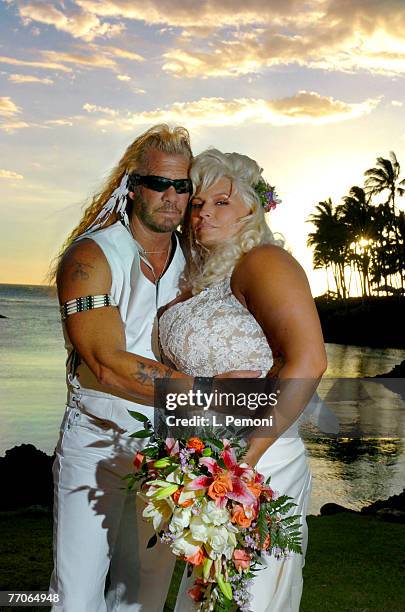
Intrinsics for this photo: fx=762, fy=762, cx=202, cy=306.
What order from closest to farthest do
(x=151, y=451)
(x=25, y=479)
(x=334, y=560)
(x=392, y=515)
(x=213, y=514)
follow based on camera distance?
(x=213, y=514), (x=151, y=451), (x=334, y=560), (x=392, y=515), (x=25, y=479)

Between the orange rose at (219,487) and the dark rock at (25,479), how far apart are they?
318 inches

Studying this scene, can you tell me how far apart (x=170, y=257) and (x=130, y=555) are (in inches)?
66.1

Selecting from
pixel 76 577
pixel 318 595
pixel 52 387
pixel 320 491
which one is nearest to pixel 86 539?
pixel 76 577

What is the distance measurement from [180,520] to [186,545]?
10 centimetres

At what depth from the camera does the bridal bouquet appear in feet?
8.96

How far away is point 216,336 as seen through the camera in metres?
3.56

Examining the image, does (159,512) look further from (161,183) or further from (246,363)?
(161,183)

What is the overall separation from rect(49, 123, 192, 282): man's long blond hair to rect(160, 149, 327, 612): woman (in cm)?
32

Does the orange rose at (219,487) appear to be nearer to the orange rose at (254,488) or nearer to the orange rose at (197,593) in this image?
the orange rose at (254,488)

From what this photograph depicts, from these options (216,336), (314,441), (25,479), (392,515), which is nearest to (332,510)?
(392,515)

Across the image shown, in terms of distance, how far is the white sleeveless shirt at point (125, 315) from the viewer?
12.9 ft

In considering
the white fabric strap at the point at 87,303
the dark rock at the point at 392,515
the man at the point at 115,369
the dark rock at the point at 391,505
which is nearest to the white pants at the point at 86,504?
the man at the point at 115,369

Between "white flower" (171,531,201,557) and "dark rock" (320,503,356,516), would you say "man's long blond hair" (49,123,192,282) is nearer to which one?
"white flower" (171,531,201,557)

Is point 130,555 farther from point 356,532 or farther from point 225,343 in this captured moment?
point 356,532
